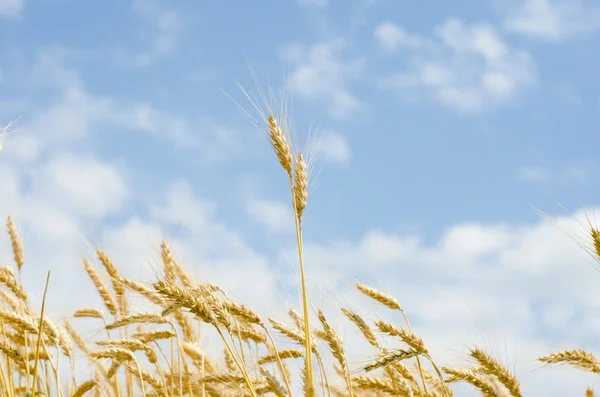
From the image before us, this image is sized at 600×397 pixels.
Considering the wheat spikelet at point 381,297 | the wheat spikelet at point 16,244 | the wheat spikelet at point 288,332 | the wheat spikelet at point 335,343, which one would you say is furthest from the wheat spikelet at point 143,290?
the wheat spikelet at point 16,244

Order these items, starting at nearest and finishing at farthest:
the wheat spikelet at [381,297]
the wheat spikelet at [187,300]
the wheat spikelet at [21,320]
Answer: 1. the wheat spikelet at [187,300]
2. the wheat spikelet at [21,320]
3. the wheat spikelet at [381,297]

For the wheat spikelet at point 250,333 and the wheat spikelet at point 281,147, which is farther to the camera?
the wheat spikelet at point 250,333

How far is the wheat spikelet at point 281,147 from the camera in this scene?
277cm

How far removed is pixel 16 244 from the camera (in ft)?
Result: 16.1

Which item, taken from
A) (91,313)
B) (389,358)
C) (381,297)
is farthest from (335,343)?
(91,313)

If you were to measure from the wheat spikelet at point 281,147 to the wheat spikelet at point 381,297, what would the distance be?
3.78 ft

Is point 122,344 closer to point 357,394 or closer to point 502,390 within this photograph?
point 357,394

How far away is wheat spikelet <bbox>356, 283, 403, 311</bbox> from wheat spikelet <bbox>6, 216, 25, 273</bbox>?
248cm

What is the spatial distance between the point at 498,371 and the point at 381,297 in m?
0.95

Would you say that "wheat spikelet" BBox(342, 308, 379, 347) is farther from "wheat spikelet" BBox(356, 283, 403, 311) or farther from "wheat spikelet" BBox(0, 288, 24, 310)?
"wheat spikelet" BBox(0, 288, 24, 310)

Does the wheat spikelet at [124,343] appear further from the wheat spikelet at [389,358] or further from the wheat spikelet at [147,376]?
the wheat spikelet at [389,358]

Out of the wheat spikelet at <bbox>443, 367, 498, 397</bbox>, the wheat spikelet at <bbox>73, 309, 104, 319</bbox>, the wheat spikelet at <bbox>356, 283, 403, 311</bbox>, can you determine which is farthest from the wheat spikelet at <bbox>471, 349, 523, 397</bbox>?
the wheat spikelet at <bbox>73, 309, 104, 319</bbox>

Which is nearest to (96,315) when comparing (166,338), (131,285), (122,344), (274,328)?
(166,338)

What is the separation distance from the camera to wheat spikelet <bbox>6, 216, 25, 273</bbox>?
475 centimetres
